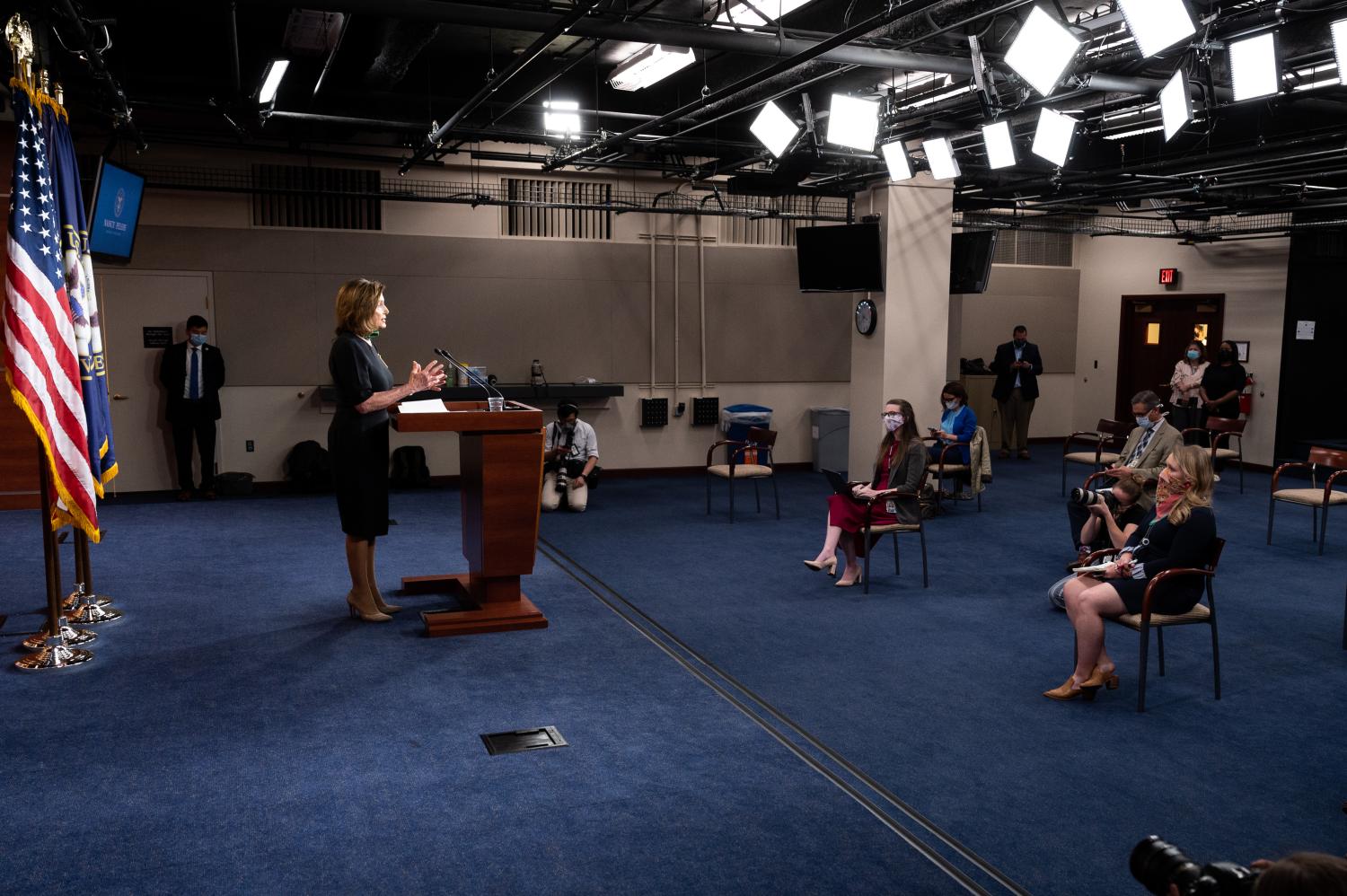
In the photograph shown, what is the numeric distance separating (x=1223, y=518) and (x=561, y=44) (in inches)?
Answer: 278

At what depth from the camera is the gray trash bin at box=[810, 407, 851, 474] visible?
39.7 feet

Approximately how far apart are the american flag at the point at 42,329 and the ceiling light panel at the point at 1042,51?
4960mm

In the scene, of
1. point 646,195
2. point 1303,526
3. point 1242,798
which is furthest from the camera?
point 646,195

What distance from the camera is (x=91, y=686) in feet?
14.9

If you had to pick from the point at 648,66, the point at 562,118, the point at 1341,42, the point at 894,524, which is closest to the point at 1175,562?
the point at 894,524

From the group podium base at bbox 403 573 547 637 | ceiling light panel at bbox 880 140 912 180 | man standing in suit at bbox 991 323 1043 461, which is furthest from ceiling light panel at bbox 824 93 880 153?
man standing in suit at bbox 991 323 1043 461

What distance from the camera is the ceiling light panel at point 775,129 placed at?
757 centimetres

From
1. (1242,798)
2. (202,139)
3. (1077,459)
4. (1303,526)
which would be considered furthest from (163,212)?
(1303,526)

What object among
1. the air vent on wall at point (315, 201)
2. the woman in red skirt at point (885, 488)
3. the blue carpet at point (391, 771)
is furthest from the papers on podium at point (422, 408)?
the air vent on wall at point (315, 201)

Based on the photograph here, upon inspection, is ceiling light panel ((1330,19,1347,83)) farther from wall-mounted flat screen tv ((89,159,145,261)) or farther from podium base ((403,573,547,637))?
wall-mounted flat screen tv ((89,159,145,261))

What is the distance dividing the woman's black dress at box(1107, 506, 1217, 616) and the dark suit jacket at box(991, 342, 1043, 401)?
8951 millimetres

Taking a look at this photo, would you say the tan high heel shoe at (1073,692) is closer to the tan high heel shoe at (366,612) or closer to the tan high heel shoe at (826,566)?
the tan high heel shoe at (826,566)

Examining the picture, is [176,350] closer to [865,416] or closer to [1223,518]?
[865,416]

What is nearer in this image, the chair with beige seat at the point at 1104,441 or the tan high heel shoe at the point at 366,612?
the tan high heel shoe at the point at 366,612
